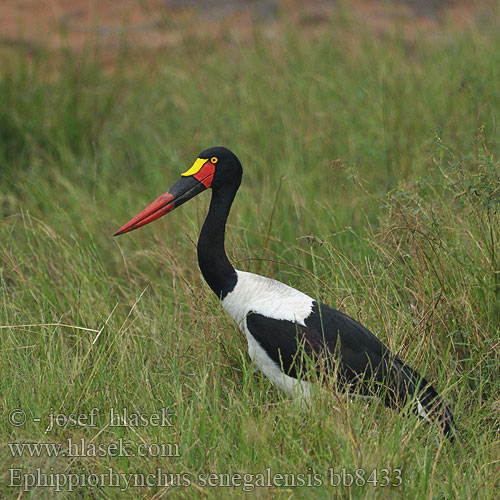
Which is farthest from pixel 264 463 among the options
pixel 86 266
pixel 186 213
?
pixel 186 213

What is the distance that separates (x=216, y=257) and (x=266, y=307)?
12.2 inches

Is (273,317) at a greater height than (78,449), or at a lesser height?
greater

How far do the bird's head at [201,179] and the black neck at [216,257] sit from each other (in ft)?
0.37

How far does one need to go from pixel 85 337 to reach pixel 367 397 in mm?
1276

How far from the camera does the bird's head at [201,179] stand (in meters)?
3.26

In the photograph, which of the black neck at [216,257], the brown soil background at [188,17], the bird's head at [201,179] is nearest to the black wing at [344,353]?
the black neck at [216,257]

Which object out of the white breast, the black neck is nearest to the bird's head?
the black neck

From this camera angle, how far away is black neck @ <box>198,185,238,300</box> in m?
3.19

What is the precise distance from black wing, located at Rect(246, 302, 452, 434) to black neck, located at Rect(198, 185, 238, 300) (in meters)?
0.23

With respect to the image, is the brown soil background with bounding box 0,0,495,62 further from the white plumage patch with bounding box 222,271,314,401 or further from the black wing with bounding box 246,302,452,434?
the black wing with bounding box 246,302,452,434

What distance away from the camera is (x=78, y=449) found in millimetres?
2574

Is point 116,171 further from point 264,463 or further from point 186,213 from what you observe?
point 264,463

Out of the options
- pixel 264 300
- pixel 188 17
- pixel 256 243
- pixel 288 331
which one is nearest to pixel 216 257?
pixel 264 300

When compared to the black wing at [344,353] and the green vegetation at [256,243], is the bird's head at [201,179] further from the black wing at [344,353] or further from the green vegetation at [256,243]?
the black wing at [344,353]
